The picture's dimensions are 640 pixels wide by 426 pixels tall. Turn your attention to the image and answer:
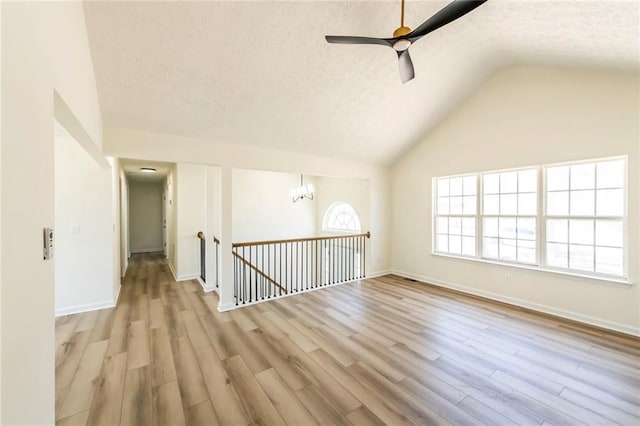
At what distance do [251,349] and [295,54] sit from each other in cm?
316

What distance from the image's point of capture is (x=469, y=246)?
4527 mm

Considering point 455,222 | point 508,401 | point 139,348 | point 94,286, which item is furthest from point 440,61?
point 94,286

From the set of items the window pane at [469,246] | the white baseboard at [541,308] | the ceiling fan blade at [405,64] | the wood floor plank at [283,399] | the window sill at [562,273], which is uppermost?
the ceiling fan blade at [405,64]

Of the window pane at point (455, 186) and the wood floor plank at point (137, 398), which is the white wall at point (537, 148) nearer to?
the window pane at point (455, 186)

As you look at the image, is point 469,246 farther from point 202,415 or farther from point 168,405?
point 168,405

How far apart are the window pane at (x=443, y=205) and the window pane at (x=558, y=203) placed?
4.87 ft

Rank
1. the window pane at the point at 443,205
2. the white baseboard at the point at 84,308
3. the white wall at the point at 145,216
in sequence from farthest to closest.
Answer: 1. the white wall at the point at 145,216
2. the window pane at the point at 443,205
3. the white baseboard at the point at 84,308

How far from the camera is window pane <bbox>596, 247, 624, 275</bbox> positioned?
3092mm

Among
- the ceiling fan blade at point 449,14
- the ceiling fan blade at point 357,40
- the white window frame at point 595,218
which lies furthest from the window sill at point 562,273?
the ceiling fan blade at point 357,40

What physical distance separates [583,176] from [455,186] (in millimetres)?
1683

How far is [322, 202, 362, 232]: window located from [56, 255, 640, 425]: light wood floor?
339 cm

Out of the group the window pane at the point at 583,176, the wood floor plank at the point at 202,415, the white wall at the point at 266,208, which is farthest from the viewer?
the white wall at the point at 266,208

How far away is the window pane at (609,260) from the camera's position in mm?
3092

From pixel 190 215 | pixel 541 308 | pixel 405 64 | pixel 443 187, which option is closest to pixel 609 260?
pixel 541 308
